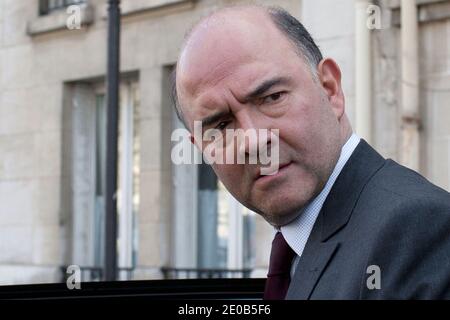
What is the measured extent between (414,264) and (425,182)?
23 cm

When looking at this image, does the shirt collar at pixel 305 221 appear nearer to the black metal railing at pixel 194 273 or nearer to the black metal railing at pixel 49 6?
the black metal railing at pixel 194 273

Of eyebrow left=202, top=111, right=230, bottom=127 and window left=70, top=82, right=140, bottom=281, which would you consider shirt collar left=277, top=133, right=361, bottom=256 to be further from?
window left=70, top=82, right=140, bottom=281

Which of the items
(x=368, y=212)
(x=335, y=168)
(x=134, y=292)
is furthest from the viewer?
(x=134, y=292)

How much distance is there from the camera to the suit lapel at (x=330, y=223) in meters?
1.62

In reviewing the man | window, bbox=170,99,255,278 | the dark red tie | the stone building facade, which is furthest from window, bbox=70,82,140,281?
the man

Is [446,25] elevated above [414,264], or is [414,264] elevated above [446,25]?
[446,25]

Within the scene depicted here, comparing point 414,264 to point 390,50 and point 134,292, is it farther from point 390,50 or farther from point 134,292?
point 390,50

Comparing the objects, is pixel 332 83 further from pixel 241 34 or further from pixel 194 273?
pixel 194 273

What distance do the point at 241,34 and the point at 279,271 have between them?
47 cm

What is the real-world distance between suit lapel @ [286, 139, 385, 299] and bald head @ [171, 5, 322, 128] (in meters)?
0.21

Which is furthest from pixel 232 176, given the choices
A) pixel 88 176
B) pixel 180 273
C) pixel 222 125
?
pixel 88 176

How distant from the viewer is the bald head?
1682mm

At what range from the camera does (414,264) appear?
4.88 ft
